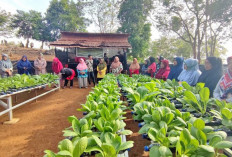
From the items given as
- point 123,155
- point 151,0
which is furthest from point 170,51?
point 123,155

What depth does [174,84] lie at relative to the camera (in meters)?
2.18

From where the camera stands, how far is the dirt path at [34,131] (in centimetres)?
228

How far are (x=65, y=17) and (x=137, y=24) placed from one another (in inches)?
390

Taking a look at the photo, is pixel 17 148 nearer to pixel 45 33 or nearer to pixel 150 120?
pixel 150 120

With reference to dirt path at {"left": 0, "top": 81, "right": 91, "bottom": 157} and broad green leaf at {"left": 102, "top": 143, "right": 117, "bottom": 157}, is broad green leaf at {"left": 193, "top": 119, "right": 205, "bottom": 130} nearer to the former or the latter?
broad green leaf at {"left": 102, "top": 143, "right": 117, "bottom": 157}

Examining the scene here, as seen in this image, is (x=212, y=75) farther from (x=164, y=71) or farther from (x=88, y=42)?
(x=88, y=42)

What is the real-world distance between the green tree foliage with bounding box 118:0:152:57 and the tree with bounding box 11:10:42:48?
50.0 ft

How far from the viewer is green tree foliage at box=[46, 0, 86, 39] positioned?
66.3ft

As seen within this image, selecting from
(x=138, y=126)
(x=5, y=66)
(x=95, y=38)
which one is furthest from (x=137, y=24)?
(x=138, y=126)

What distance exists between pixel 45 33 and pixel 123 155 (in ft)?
88.0

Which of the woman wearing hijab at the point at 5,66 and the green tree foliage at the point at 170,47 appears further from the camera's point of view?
the green tree foliage at the point at 170,47

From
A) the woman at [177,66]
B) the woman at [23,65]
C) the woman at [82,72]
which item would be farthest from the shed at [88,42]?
the woman at [177,66]

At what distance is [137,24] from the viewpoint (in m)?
15.0

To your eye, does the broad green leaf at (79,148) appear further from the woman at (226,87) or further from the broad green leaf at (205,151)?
the woman at (226,87)
